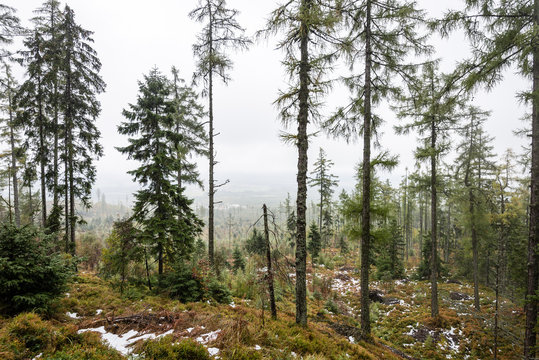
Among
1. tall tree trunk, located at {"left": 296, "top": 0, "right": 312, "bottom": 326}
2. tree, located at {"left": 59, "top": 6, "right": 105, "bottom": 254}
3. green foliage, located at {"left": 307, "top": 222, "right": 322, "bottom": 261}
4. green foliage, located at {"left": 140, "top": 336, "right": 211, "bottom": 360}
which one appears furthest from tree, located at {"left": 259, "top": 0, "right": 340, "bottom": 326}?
green foliage, located at {"left": 307, "top": 222, "right": 322, "bottom": 261}

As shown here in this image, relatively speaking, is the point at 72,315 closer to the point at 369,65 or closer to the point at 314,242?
the point at 369,65

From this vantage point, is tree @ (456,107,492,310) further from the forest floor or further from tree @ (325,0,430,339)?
tree @ (325,0,430,339)

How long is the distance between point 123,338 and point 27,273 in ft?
10.1

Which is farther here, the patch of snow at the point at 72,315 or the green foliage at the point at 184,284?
the green foliage at the point at 184,284

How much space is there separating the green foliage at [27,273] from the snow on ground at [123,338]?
177cm

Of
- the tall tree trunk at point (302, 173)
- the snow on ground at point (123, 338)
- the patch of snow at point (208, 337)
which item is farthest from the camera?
the tall tree trunk at point (302, 173)

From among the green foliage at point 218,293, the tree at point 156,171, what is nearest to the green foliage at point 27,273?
the tree at point 156,171

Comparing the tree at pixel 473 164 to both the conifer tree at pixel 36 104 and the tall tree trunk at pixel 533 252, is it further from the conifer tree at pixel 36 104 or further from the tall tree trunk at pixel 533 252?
the conifer tree at pixel 36 104

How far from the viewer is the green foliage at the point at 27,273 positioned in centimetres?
501

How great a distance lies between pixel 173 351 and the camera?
4051mm

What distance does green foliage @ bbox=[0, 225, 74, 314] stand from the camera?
16.4 ft

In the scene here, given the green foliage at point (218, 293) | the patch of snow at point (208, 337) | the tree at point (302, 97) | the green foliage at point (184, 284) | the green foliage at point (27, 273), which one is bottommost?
the green foliage at point (218, 293)

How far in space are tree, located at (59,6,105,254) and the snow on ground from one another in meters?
9.55

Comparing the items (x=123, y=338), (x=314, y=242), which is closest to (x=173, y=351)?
(x=123, y=338)
